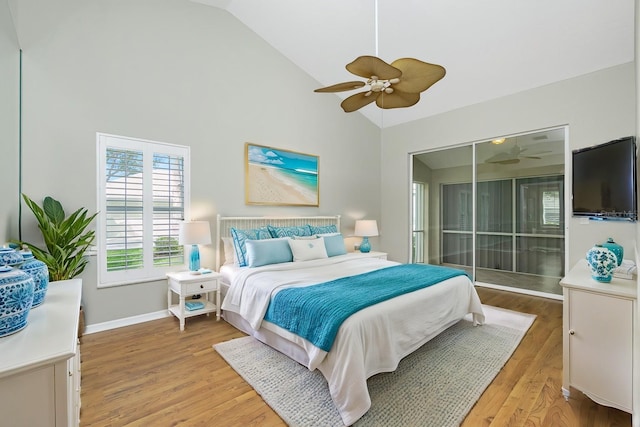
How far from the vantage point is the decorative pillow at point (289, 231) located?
4008mm

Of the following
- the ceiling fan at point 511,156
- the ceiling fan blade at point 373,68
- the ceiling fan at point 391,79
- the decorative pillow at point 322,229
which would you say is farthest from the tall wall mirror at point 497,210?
the ceiling fan blade at point 373,68

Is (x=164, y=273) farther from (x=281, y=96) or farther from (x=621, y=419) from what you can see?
(x=621, y=419)

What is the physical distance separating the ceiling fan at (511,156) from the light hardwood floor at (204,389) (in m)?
2.51

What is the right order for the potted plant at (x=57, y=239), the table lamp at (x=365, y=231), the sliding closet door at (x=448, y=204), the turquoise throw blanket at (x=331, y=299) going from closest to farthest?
the turquoise throw blanket at (x=331, y=299)
the potted plant at (x=57, y=239)
the sliding closet door at (x=448, y=204)
the table lamp at (x=365, y=231)

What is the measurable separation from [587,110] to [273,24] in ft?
13.7

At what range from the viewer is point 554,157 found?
13.5ft

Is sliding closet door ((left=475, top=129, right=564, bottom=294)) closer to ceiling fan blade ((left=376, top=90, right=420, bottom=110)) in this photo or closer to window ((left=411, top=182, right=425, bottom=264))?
window ((left=411, top=182, right=425, bottom=264))

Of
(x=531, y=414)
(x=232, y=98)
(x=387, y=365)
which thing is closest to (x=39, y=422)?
(x=387, y=365)

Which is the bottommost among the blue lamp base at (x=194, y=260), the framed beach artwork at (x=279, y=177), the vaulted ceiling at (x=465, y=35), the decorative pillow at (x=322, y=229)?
the blue lamp base at (x=194, y=260)

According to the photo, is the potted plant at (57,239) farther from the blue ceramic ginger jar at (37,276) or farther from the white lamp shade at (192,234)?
the blue ceramic ginger jar at (37,276)

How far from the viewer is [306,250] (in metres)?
3.73

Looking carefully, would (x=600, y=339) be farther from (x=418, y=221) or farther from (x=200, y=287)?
→ (x=418, y=221)

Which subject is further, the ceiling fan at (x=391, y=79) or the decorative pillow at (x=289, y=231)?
the decorative pillow at (x=289, y=231)

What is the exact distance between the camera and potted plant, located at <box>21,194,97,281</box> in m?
2.56
